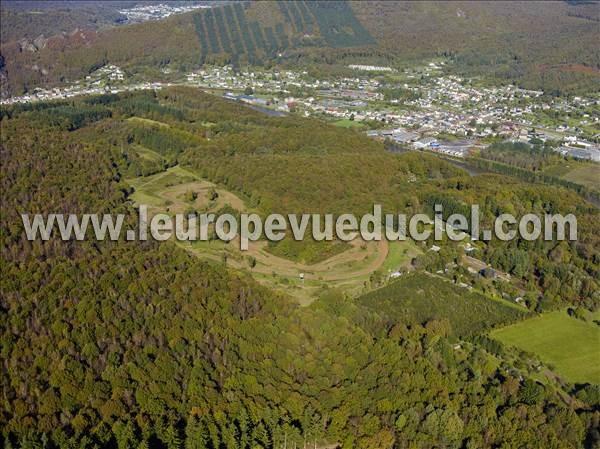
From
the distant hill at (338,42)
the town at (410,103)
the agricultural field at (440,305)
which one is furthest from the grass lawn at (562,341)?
the distant hill at (338,42)

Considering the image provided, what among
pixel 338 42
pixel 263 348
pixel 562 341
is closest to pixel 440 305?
pixel 562 341

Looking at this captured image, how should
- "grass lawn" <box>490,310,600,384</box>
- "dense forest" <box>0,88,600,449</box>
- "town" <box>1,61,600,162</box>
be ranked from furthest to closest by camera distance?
"town" <box>1,61,600,162</box> → "grass lawn" <box>490,310,600,384</box> → "dense forest" <box>0,88,600,449</box>

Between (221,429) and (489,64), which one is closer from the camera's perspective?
(221,429)

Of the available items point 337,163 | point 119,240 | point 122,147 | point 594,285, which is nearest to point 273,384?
point 119,240

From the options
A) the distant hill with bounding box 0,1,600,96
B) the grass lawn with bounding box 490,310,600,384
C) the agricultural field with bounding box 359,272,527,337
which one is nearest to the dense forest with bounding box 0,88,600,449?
the agricultural field with bounding box 359,272,527,337

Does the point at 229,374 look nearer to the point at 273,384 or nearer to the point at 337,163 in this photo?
the point at 273,384

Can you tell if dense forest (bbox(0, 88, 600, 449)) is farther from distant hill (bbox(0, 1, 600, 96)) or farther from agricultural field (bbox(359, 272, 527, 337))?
distant hill (bbox(0, 1, 600, 96))

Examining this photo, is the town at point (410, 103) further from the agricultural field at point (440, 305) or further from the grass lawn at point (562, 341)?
the grass lawn at point (562, 341)

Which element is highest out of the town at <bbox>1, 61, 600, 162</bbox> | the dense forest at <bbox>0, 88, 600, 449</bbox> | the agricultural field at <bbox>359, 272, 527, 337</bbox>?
the town at <bbox>1, 61, 600, 162</bbox>
